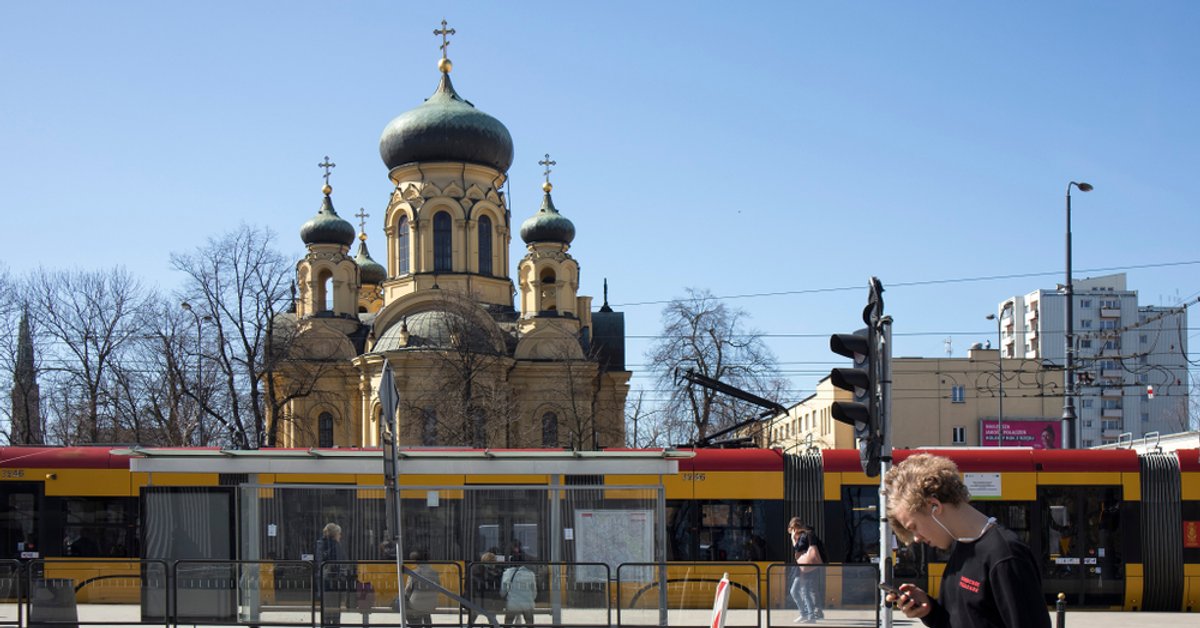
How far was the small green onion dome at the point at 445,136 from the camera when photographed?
67.2 m

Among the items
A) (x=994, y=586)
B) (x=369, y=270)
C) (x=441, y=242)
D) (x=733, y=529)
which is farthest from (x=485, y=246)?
(x=994, y=586)

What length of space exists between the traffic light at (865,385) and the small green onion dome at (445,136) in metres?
56.2

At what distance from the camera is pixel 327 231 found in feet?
233

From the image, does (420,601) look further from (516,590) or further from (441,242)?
(441,242)

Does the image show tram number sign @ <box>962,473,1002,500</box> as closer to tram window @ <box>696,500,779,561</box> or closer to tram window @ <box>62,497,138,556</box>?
tram window @ <box>696,500,779,561</box>

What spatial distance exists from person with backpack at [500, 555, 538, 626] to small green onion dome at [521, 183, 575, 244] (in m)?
54.1

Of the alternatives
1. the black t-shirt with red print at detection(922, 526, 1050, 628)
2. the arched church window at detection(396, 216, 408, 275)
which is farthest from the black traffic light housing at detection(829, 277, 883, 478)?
the arched church window at detection(396, 216, 408, 275)

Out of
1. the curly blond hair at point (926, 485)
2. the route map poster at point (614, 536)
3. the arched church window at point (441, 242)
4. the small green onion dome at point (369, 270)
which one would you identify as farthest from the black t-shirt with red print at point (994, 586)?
the small green onion dome at point (369, 270)

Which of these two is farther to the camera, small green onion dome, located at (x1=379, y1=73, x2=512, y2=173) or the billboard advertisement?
the billboard advertisement

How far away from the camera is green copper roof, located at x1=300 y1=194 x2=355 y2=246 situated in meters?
71.0

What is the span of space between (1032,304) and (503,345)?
84734mm

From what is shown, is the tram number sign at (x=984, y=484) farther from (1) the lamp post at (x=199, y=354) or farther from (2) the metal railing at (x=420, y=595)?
(1) the lamp post at (x=199, y=354)

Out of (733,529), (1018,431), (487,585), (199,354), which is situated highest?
(199,354)

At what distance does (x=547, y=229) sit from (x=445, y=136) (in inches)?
289
